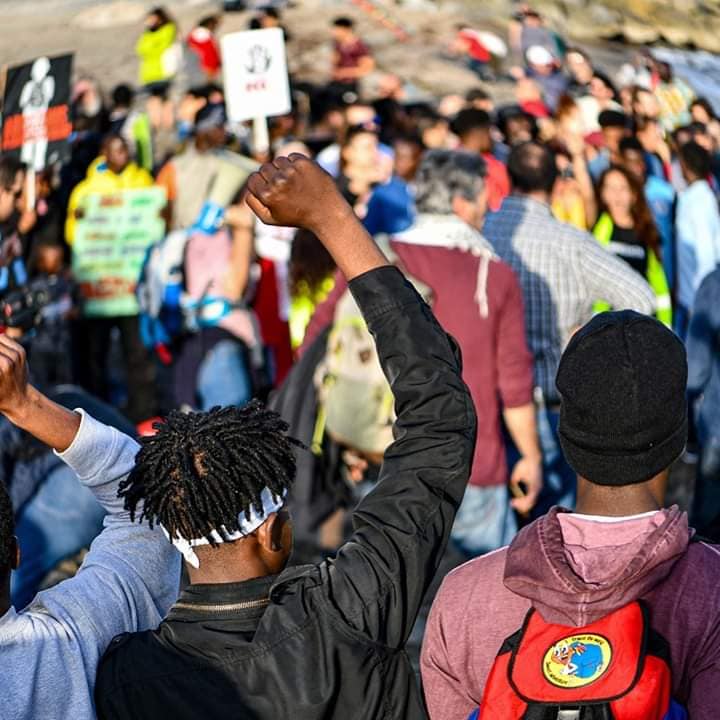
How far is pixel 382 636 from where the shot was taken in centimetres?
262

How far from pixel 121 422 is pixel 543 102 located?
11.2 meters

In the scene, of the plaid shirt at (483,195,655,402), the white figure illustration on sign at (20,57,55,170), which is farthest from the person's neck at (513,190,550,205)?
the white figure illustration on sign at (20,57,55,170)

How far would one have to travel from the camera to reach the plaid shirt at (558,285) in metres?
6.54

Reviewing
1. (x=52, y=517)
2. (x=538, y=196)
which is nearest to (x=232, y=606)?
(x=52, y=517)

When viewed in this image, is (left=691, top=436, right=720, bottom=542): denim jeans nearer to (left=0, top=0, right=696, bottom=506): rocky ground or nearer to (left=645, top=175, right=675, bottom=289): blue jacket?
(left=645, top=175, right=675, bottom=289): blue jacket

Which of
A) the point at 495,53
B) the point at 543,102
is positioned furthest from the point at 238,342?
the point at 495,53

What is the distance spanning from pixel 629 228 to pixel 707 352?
2.25m

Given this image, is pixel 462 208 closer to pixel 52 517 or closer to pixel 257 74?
pixel 52 517

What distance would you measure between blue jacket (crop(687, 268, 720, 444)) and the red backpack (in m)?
4.41

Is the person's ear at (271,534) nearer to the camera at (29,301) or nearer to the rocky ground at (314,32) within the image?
the camera at (29,301)

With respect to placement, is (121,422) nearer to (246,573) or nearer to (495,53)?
(246,573)

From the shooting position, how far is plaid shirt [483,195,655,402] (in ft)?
21.4

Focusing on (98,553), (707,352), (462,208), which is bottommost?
(707,352)

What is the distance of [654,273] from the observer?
29.1 feet
